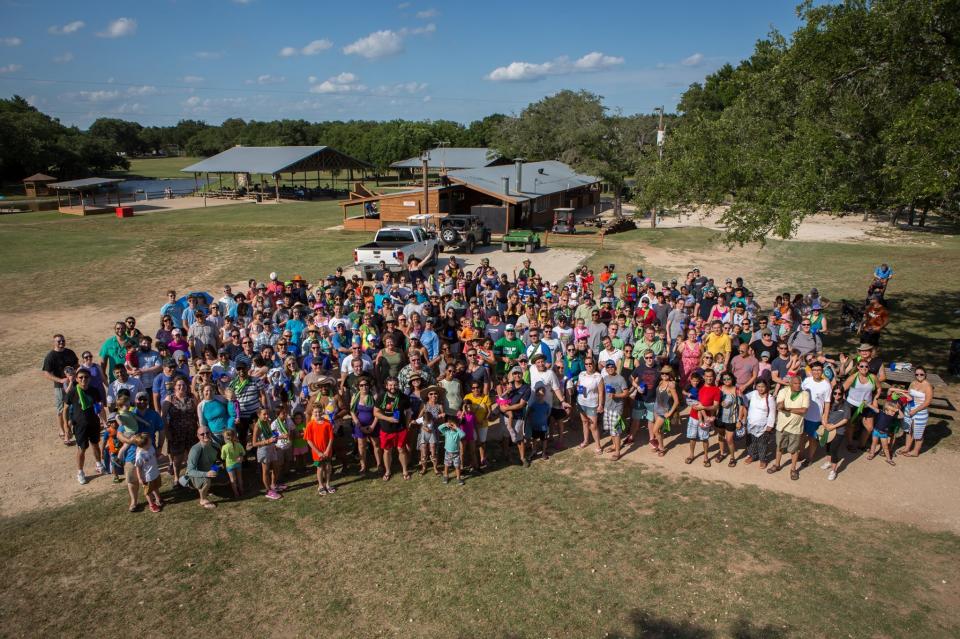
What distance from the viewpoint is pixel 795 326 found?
37.0 ft

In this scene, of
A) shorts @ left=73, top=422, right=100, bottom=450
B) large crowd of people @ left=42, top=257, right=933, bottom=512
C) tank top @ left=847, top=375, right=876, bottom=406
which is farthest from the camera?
tank top @ left=847, top=375, right=876, bottom=406

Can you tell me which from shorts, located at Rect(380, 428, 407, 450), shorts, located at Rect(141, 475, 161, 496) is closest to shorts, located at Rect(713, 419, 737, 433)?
shorts, located at Rect(380, 428, 407, 450)

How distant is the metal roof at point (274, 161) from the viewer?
46.8m

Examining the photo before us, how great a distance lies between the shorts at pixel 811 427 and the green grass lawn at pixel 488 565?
108cm

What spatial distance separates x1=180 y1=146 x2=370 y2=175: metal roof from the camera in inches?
1841

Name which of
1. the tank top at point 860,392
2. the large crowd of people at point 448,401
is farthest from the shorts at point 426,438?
the tank top at point 860,392

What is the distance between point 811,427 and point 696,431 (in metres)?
1.51

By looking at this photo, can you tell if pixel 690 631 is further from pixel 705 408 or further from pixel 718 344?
pixel 718 344

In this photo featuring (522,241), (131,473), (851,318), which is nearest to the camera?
(131,473)

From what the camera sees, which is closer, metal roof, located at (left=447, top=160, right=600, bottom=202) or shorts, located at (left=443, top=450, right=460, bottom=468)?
shorts, located at (left=443, top=450, right=460, bottom=468)

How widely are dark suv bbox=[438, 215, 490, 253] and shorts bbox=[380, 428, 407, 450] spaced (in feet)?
58.7

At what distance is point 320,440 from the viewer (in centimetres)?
779

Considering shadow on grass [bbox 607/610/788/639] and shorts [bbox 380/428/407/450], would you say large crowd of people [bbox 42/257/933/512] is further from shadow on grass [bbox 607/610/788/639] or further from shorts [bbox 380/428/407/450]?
shadow on grass [bbox 607/610/788/639]

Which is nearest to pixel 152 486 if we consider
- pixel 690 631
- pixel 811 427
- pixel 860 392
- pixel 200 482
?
pixel 200 482
